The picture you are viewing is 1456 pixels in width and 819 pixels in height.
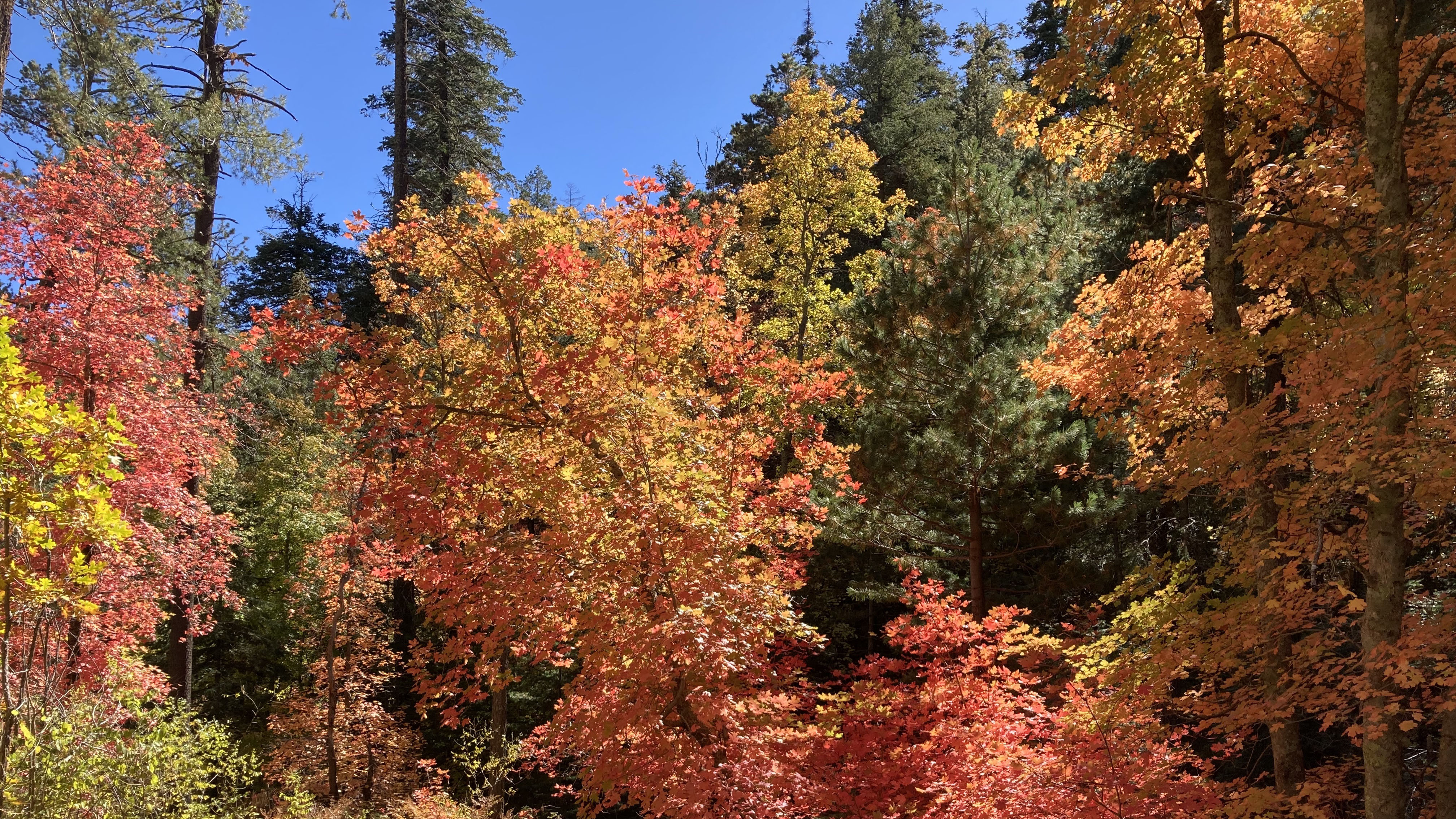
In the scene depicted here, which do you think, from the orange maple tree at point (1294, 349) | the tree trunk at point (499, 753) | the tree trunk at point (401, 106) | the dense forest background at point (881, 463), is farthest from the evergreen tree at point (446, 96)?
the orange maple tree at point (1294, 349)

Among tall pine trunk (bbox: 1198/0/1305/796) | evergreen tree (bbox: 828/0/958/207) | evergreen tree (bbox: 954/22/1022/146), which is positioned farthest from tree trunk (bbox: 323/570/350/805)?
evergreen tree (bbox: 954/22/1022/146)

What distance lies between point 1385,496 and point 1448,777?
1.94 metres

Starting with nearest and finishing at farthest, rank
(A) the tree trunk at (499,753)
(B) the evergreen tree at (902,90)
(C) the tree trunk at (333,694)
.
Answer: (A) the tree trunk at (499,753) < (C) the tree trunk at (333,694) < (B) the evergreen tree at (902,90)

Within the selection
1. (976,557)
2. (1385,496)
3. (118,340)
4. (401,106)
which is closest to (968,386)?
(976,557)

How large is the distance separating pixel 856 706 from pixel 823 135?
11995 mm

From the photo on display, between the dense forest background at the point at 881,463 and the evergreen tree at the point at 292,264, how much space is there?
2142 centimetres

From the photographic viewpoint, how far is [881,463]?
1003 cm

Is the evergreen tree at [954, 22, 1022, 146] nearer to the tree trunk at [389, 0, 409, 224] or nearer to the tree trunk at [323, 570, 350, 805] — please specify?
the tree trunk at [389, 0, 409, 224]

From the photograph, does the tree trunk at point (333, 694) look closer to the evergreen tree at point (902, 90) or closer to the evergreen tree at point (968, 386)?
the evergreen tree at point (968, 386)

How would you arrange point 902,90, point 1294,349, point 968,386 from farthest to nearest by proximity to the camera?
point 902,90
point 968,386
point 1294,349

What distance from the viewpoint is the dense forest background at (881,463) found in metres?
4.62

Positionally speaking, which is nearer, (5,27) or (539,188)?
(5,27)

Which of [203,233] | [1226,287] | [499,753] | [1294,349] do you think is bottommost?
[499,753]

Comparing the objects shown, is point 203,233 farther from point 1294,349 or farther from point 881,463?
point 1294,349
